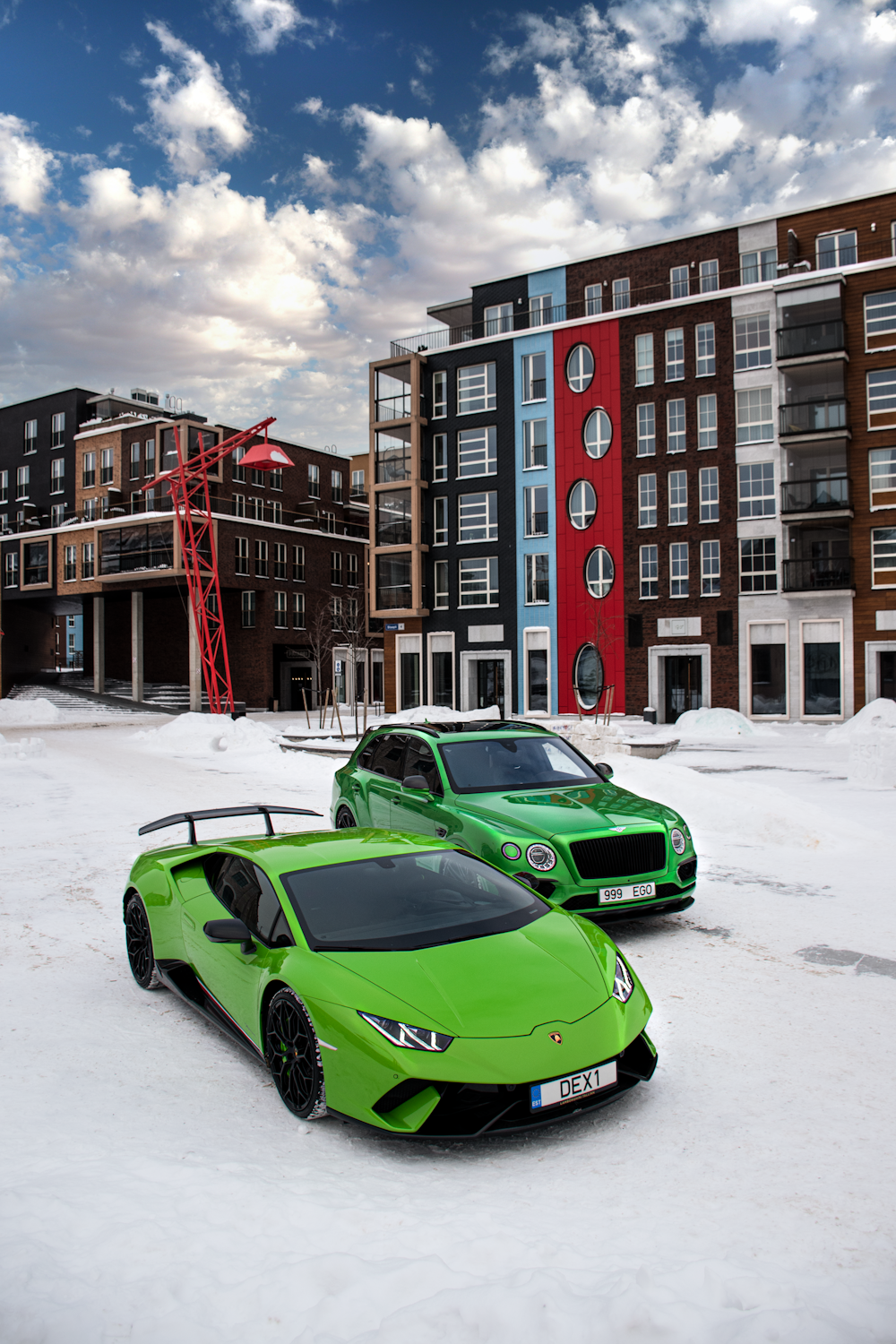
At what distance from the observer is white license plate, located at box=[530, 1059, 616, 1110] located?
142 inches

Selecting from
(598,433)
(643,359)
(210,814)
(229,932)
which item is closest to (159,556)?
(598,433)

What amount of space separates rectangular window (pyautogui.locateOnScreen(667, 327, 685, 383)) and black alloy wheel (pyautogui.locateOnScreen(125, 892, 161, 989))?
3772 cm

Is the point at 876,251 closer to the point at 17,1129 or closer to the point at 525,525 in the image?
the point at 525,525

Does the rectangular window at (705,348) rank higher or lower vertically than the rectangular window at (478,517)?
higher

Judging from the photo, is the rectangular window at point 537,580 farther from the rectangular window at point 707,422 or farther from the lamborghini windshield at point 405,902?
the lamborghini windshield at point 405,902

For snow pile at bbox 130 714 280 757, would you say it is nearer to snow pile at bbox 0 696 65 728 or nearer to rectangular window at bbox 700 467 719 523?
snow pile at bbox 0 696 65 728

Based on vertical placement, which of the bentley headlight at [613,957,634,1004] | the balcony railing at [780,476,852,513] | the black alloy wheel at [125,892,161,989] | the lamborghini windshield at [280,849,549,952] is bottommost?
the black alloy wheel at [125,892,161,989]

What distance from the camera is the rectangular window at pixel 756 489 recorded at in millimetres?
37531

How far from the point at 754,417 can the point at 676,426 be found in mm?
3158

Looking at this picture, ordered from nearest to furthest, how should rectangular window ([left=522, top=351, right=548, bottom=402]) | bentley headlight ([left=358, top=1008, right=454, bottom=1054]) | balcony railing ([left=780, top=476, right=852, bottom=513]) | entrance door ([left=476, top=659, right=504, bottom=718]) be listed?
1. bentley headlight ([left=358, top=1008, right=454, bottom=1054])
2. balcony railing ([left=780, top=476, right=852, bottom=513])
3. rectangular window ([left=522, top=351, right=548, bottom=402])
4. entrance door ([left=476, top=659, right=504, bottom=718])

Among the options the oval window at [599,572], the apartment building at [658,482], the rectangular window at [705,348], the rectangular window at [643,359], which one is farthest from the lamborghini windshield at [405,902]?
the rectangular window at [643,359]

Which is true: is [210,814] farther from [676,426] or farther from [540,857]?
[676,426]

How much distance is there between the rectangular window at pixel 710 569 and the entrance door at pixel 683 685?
2813 mm

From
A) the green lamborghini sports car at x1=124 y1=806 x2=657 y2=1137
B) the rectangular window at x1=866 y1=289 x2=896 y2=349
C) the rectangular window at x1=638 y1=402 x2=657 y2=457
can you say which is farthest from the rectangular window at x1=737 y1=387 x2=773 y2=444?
the green lamborghini sports car at x1=124 y1=806 x2=657 y2=1137
